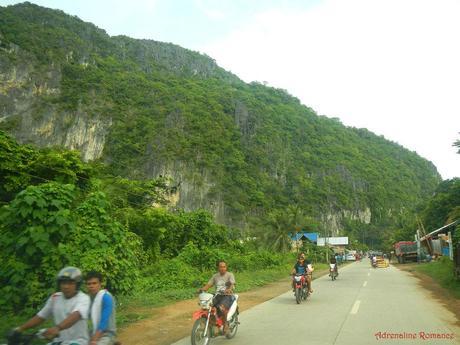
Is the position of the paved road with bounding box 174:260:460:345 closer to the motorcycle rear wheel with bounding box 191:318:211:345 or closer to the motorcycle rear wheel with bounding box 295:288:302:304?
the motorcycle rear wheel with bounding box 295:288:302:304

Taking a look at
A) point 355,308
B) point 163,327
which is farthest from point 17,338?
point 355,308

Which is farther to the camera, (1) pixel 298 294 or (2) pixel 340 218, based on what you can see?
(2) pixel 340 218

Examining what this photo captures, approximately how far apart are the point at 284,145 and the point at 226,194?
4651 centimetres

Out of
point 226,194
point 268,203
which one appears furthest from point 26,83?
point 268,203

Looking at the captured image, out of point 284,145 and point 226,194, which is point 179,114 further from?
point 284,145

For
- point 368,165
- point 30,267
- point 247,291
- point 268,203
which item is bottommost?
point 247,291

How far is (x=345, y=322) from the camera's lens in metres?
8.91

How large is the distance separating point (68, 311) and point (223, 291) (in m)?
4.01

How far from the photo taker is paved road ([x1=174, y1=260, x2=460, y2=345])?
723 centimetres

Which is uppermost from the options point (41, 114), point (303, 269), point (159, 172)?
point (41, 114)

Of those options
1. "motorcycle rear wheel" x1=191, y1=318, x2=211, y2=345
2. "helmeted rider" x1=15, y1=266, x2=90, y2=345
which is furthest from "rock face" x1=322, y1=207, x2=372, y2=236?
"helmeted rider" x1=15, y1=266, x2=90, y2=345

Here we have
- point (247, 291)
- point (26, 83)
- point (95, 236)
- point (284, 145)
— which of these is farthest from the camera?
point (284, 145)

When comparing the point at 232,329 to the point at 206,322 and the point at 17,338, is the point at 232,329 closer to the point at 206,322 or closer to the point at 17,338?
the point at 206,322

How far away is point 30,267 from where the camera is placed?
744cm
